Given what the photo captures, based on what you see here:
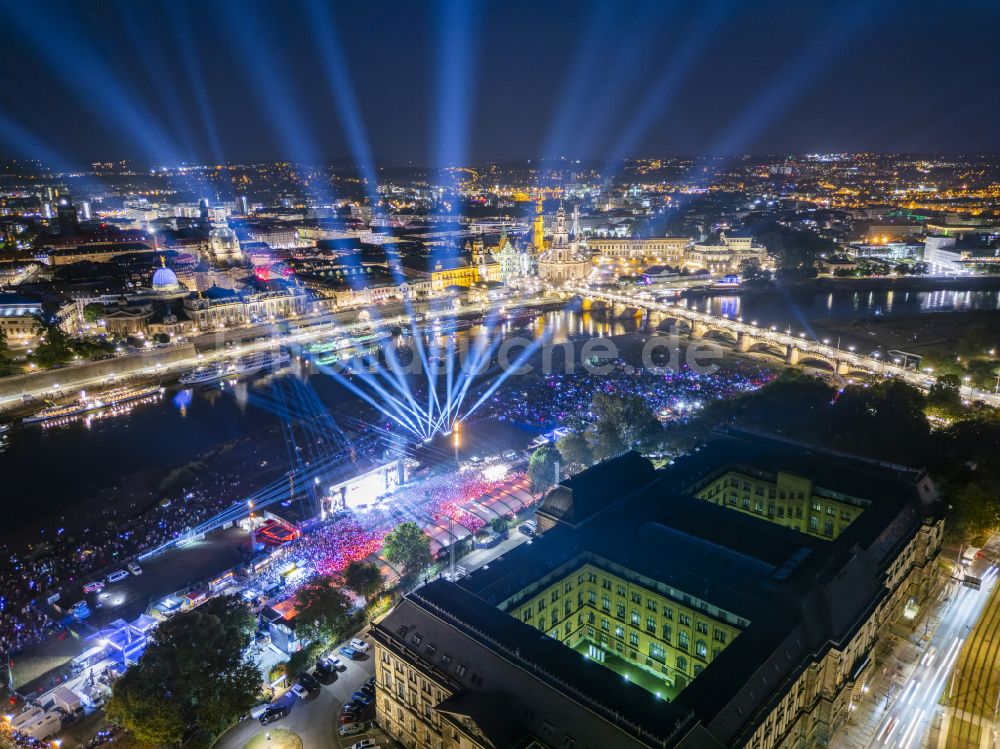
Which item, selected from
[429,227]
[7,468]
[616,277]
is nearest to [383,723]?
[7,468]

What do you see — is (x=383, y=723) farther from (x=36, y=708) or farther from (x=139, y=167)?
(x=139, y=167)

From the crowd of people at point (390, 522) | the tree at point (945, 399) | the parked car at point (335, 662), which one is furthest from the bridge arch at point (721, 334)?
the parked car at point (335, 662)

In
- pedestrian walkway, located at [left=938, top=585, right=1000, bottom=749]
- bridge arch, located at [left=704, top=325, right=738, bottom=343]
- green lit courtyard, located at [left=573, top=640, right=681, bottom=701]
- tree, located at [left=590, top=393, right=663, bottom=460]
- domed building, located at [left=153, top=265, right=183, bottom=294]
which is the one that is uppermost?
domed building, located at [left=153, top=265, right=183, bottom=294]

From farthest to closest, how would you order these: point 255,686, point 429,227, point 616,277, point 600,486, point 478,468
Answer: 1. point 429,227
2. point 616,277
3. point 478,468
4. point 600,486
5. point 255,686

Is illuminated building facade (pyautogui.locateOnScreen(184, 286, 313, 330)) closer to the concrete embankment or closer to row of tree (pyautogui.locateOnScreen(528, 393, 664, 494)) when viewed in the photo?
the concrete embankment

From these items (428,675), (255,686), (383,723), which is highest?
(428,675)

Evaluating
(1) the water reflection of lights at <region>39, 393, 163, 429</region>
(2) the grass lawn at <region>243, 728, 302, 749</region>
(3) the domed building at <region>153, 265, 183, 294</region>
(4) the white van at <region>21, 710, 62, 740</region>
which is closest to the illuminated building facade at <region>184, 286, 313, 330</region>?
(3) the domed building at <region>153, 265, 183, 294</region>

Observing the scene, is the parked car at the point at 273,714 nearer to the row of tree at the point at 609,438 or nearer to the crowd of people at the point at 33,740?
the crowd of people at the point at 33,740

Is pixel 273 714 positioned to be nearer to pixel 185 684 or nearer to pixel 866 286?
pixel 185 684
